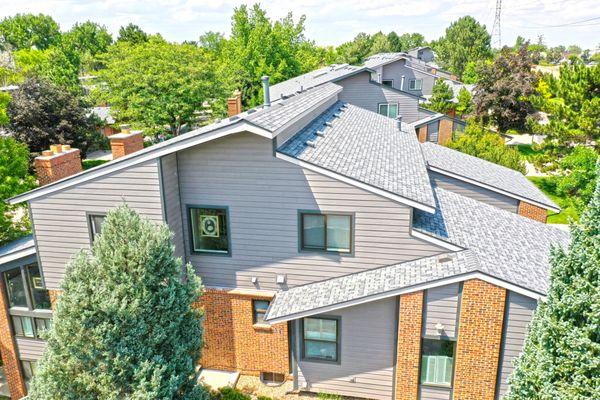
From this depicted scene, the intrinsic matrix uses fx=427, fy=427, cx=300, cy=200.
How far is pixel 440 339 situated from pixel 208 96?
38.4 meters

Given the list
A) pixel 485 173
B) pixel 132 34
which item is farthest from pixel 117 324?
pixel 132 34

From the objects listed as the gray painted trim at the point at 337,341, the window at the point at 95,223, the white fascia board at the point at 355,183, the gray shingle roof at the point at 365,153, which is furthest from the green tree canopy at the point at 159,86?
the gray painted trim at the point at 337,341

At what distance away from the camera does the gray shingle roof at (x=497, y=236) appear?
11688 mm

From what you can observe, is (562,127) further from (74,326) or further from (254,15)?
(254,15)

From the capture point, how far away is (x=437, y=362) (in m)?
12.4

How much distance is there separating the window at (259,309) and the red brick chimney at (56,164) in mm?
8359

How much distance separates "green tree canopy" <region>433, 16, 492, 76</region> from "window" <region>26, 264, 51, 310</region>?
92379 mm

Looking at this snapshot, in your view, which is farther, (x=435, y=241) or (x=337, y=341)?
(x=337, y=341)

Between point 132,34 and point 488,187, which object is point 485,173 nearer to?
point 488,187


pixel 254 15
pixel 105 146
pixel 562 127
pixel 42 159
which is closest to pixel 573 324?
pixel 42 159

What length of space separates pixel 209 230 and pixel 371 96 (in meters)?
24.4

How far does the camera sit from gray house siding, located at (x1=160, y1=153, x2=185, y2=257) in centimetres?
1320

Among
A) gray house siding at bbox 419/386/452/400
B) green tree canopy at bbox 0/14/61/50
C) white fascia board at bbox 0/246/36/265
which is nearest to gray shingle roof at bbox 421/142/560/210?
gray house siding at bbox 419/386/452/400

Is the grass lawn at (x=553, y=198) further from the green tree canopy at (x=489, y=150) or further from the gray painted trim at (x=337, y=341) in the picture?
the gray painted trim at (x=337, y=341)
